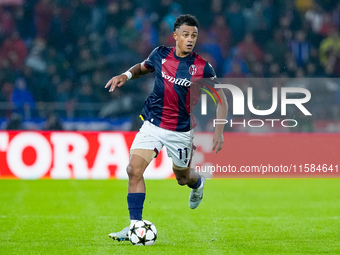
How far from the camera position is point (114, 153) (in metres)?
13.5

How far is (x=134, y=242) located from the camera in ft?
19.9

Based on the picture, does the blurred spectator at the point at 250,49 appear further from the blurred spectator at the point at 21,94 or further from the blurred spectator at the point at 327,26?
the blurred spectator at the point at 21,94

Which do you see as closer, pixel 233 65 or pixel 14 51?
pixel 233 65

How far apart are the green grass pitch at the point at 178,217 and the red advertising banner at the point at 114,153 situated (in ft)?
0.96

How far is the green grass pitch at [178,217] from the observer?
19.9 feet

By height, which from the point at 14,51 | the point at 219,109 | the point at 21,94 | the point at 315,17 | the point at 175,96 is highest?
the point at 175,96

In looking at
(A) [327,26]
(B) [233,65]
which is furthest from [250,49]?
(A) [327,26]

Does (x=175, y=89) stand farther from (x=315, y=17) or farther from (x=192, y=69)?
(x=315, y=17)

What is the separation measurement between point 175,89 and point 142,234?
1.56 metres

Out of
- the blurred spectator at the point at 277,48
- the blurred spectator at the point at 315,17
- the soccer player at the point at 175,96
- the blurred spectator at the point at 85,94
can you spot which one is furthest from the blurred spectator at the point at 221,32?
the soccer player at the point at 175,96

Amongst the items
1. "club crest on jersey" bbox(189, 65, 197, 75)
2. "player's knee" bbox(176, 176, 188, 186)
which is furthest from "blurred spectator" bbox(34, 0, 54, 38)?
"club crest on jersey" bbox(189, 65, 197, 75)

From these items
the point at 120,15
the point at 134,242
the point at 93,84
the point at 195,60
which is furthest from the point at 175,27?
the point at 120,15

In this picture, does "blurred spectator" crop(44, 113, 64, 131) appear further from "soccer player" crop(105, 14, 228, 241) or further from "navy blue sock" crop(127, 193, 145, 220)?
"navy blue sock" crop(127, 193, 145, 220)

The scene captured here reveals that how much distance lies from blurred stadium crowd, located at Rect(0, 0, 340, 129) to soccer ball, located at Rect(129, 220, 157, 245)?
28.5 feet
